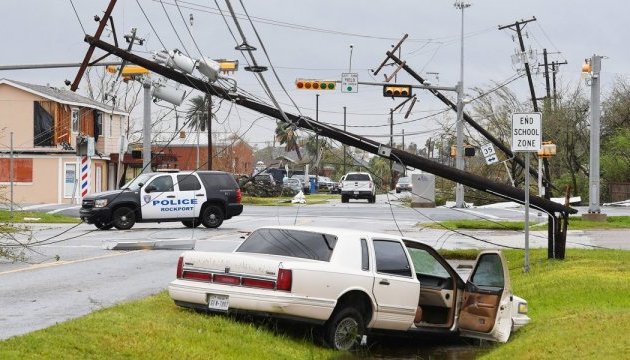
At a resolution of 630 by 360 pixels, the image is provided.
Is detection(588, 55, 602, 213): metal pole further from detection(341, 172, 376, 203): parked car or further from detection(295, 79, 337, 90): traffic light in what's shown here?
detection(341, 172, 376, 203): parked car

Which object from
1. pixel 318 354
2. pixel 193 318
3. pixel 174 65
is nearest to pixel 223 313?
pixel 193 318

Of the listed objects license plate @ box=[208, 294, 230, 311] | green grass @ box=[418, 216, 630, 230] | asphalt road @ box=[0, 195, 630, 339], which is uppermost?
license plate @ box=[208, 294, 230, 311]

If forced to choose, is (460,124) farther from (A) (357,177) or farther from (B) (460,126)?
(A) (357,177)

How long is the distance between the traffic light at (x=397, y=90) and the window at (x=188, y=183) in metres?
10.8

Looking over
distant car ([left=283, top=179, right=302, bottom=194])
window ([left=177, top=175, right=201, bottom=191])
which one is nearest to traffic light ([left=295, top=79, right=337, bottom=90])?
window ([left=177, top=175, right=201, bottom=191])

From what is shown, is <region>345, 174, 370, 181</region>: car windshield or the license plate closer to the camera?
the license plate

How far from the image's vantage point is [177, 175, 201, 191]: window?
31716 millimetres

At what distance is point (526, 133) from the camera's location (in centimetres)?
1775

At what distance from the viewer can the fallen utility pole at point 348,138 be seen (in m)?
17.1

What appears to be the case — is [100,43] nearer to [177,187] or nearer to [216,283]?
[216,283]

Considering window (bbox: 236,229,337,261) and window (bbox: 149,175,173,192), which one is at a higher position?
window (bbox: 149,175,173,192)

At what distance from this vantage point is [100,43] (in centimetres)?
1678

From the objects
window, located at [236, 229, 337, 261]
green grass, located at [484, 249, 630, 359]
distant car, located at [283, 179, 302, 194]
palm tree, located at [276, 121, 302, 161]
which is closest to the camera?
green grass, located at [484, 249, 630, 359]

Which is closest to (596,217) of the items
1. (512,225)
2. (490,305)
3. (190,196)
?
(512,225)
